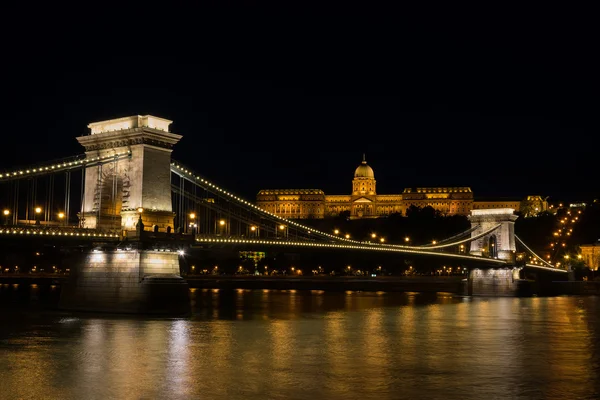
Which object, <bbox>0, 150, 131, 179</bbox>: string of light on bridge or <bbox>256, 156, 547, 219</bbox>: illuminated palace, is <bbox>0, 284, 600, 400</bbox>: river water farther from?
<bbox>256, 156, 547, 219</bbox>: illuminated palace

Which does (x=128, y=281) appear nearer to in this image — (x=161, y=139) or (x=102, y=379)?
(x=161, y=139)

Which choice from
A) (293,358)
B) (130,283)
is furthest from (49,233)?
(293,358)

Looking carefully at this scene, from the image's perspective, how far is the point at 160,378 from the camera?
802 inches

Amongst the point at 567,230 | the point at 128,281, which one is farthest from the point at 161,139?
the point at 567,230

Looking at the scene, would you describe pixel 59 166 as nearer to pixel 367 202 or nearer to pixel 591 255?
pixel 591 255

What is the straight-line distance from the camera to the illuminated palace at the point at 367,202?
189 meters

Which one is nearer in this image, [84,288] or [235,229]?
[84,288]

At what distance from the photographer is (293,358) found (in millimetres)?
24156

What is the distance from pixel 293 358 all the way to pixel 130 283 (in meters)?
13.3

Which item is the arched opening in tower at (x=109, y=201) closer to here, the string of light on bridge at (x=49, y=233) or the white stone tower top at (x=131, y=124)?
the white stone tower top at (x=131, y=124)

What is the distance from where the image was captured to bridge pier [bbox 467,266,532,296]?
69.8 metres

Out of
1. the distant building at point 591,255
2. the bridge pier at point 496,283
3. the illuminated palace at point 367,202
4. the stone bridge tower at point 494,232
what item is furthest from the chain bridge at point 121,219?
the illuminated palace at point 367,202

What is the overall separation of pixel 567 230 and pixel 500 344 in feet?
351

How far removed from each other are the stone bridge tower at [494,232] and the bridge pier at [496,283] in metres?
5.35
